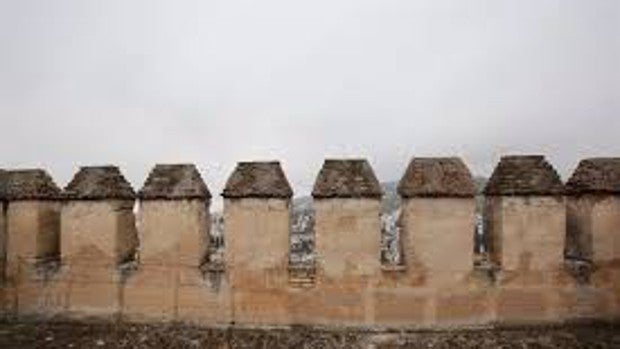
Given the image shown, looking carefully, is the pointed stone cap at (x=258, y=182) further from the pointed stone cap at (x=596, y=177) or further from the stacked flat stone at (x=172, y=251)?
the pointed stone cap at (x=596, y=177)

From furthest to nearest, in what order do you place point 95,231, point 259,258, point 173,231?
point 95,231, point 173,231, point 259,258

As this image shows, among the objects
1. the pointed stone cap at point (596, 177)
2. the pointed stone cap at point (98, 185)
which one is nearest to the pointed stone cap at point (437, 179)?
the pointed stone cap at point (596, 177)

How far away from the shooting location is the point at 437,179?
50.3ft

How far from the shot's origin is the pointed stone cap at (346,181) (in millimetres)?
15391

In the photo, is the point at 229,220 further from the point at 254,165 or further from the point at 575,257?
the point at 575,257

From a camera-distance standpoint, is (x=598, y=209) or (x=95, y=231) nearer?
(x=598, y=209)

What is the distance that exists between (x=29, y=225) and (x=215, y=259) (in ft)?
12.4

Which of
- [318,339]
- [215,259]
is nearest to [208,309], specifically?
[215,259]

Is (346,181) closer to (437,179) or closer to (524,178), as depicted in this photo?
(437,179)

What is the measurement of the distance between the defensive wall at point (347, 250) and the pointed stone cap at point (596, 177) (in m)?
0.02

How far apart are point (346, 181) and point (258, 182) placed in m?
1.64

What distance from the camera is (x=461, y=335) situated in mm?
14977

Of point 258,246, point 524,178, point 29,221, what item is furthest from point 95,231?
point 524,178

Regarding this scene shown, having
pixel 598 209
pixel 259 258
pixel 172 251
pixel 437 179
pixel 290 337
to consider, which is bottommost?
pixel 290 337
